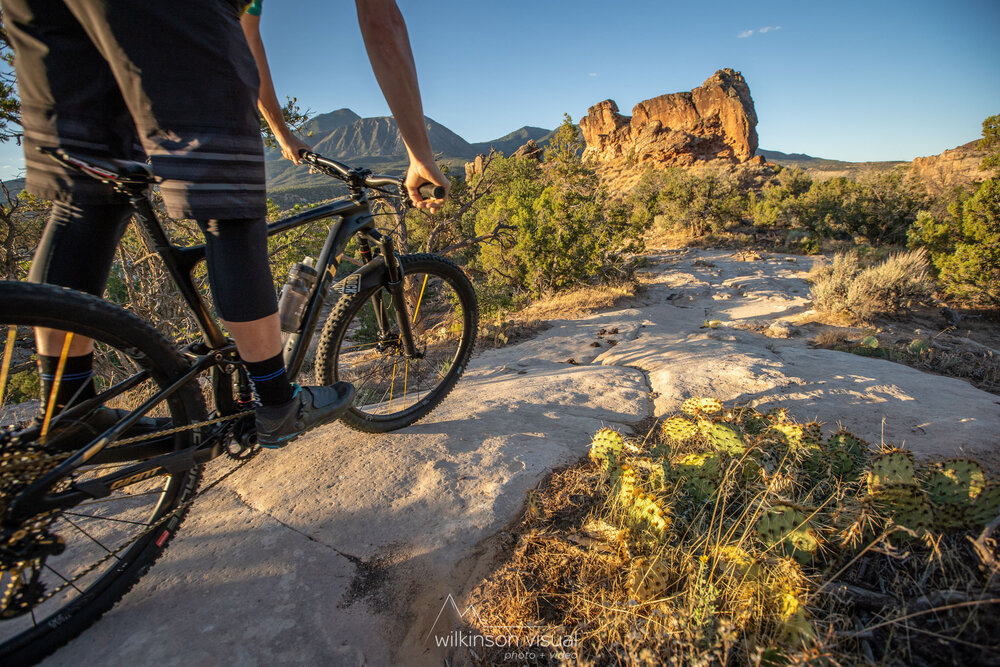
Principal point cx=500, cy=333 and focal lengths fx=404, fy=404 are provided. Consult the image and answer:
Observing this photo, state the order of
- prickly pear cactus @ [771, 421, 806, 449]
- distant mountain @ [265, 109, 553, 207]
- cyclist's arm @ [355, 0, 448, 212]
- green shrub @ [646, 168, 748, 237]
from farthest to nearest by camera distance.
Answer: distant mountain @ [265, 109, 553, 207] < green shrub @ [646, 168, 748, 237] < prickly pear cactus @ [771, 421, 806, 449] < cyclist's arm @ [355, 0, 448, 212]

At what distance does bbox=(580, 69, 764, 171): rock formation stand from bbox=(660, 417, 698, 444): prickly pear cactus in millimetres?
41853

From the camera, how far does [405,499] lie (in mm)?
1486

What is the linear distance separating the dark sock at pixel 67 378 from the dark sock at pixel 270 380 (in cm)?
38

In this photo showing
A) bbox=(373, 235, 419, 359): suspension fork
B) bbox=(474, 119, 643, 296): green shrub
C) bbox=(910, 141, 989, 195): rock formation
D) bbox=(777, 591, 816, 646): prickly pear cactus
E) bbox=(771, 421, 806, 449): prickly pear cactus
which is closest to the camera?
bbox=(777, 591, 816, 646): prickly pear cactus

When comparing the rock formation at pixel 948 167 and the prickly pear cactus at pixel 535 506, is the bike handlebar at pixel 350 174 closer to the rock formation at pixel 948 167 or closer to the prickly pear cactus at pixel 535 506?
the prickly pear cactus at pixel 535 506

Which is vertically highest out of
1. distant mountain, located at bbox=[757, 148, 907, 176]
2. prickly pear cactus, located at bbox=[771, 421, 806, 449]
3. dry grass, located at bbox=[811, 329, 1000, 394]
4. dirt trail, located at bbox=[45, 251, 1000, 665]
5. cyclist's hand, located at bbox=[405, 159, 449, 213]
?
distant mountain, located at bbox=[757, 148, 907, 176]

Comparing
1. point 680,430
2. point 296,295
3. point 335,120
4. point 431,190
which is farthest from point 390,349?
point 335,120

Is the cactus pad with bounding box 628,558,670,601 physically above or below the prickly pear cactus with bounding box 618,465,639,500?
below

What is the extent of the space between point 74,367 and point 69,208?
42 centimetres

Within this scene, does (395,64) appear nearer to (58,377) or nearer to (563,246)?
(58,377)

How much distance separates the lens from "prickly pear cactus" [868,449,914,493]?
1.21 metres

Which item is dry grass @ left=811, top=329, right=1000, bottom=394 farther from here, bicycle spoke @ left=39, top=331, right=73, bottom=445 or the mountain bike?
bicycle spoke @ left=39, top=331, right=73, bottom=445

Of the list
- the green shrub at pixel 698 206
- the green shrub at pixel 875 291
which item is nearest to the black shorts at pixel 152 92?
the green shrub at pixel 875 291

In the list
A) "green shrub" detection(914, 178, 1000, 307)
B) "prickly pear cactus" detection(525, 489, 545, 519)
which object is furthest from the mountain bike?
"green shrub" detection(914, 178, 1000, 307)
